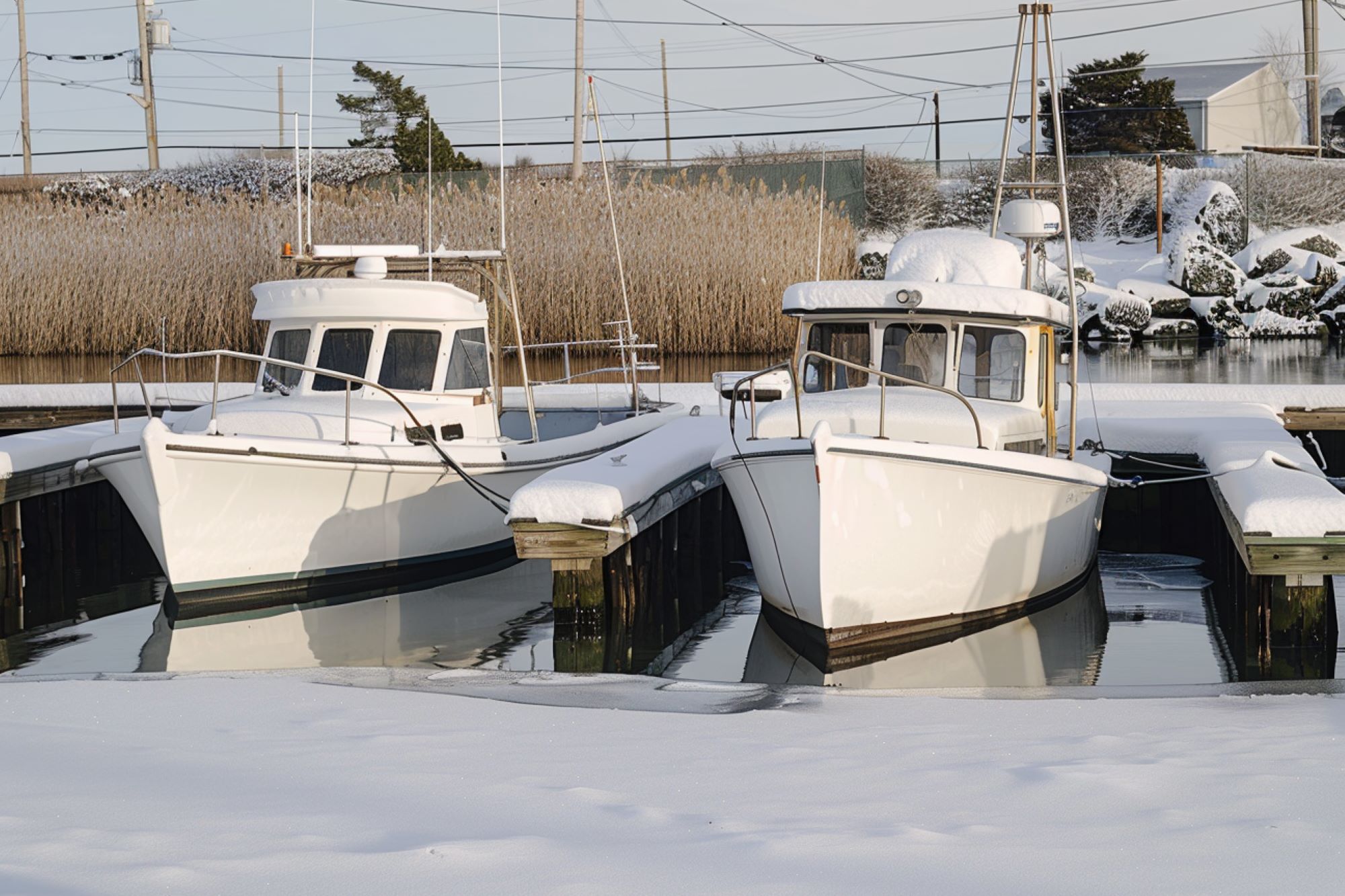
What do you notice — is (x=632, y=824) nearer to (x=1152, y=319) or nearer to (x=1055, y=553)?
(x=1055, y=553)

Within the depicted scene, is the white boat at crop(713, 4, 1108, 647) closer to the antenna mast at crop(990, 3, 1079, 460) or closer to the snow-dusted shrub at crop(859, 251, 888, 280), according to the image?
the antenna mast at crop(990, 3, 1079, 460)

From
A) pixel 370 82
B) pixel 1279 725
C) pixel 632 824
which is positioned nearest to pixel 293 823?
pixel 632 824

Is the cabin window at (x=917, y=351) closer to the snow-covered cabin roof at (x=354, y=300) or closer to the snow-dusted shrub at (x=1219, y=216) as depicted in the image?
the snow-covered cabin roof at (x=354, y=300)

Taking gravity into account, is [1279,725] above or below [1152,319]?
below

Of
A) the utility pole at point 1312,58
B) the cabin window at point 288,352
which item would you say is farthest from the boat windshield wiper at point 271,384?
the utility pole at point 1312,58

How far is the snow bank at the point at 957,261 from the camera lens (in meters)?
10.1

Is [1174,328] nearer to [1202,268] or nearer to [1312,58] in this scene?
[1202,268]

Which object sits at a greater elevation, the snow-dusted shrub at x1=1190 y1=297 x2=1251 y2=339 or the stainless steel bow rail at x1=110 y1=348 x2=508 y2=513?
the snow-dusted shrub at x1=1190 y1=297 x2=1251 y2=339

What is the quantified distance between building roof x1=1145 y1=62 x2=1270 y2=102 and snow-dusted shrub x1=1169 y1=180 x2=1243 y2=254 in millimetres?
16052

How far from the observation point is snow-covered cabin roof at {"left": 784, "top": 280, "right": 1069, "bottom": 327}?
30.1ft

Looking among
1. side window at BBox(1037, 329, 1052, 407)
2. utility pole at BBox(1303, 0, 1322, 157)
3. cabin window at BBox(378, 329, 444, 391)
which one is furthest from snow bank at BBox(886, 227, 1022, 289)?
utility pole at BBox(1303, 0, 1322, 157)

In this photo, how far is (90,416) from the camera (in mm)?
15594

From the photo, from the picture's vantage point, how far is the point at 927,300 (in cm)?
917

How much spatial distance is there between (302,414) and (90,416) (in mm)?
6189
